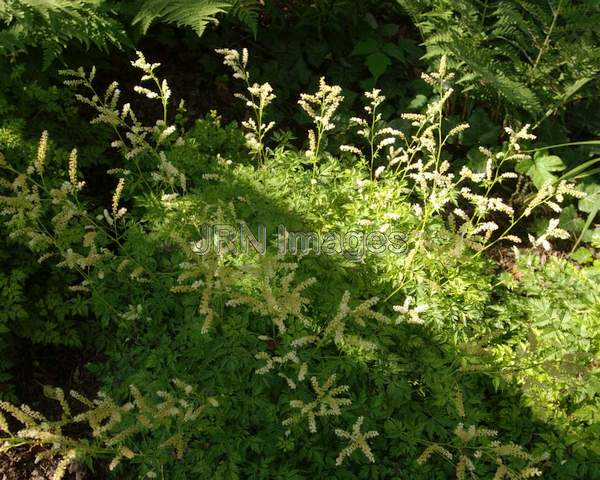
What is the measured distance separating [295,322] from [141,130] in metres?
1.47

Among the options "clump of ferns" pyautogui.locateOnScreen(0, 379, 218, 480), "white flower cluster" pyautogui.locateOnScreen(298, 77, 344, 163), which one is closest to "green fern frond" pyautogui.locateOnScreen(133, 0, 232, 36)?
"white flower cluster" pyautogui.locateOnScreen(298, 77, 344, 163)

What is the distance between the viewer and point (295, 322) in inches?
111

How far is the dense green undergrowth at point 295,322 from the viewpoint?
2561 millimetres

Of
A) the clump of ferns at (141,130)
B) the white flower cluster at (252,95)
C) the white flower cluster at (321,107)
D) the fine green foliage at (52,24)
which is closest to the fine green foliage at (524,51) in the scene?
the white flower cluster at (321,107)

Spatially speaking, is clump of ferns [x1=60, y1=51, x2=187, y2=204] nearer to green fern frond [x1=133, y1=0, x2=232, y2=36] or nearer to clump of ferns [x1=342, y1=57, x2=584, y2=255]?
green fern frond [x1=133, y1=0, x2=232, y2=36]

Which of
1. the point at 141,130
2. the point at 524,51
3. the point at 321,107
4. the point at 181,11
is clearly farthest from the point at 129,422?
the point at 524,51

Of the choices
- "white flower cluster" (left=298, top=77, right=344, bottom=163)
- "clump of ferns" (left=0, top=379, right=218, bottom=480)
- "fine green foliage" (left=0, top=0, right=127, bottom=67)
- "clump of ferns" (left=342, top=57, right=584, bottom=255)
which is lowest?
"clump of ferns" (left=0, top=379, right=218, bottom=480)

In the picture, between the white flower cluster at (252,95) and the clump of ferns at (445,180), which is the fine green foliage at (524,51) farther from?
the white flower cluster at (252,95)

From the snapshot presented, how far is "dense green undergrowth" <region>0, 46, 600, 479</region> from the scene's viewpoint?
256 cm

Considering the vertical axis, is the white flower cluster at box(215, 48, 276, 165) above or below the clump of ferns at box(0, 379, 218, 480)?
above

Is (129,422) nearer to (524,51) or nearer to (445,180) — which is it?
(445,180)

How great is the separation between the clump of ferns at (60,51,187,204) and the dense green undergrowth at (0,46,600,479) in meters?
0.03

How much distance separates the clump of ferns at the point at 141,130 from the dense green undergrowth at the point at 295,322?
0.03 m

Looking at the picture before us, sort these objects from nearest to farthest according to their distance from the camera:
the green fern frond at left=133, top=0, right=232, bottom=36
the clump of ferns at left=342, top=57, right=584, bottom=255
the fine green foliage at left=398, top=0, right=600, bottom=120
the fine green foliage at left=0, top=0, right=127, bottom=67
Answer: the clump of ferns at left=342, top=57, right=584, bottom=255 → the fine green foliage at left=0, top=0, right=127, bottom=67 → the green fern frond at left=133, top=0, right=232, bottom=36 → the fine green foliage at left=398, top=0, right=600, bottom=120
